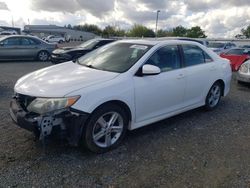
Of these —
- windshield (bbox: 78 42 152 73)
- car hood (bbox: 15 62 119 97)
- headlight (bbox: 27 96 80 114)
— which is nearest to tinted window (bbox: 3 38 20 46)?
windshield (bbox: 78 42 152 73)

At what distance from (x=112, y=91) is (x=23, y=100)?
1185mm

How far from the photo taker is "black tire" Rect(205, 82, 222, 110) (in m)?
5.27

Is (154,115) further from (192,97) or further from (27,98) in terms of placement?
(27,98)

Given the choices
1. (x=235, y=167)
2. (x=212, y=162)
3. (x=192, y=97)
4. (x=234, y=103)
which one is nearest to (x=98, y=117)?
(x=212, y=162)

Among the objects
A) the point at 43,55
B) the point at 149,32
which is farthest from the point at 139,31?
the point at 43,55

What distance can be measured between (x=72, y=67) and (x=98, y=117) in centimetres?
122

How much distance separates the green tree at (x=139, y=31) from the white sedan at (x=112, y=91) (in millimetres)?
65159

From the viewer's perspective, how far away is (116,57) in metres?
4.08

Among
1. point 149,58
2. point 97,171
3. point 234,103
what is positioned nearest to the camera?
point 97,171

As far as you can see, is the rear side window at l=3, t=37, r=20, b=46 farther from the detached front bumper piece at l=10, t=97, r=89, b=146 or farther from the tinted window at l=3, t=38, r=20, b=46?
the detached front bumper piece at l=10, t=97, r=89, b=146

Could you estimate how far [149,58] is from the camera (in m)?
3.89

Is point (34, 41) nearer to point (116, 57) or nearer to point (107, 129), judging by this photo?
point (116, 57)

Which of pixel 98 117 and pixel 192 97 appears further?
pixel 192 97

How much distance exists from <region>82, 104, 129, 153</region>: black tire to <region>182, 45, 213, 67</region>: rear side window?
178 centimetres
